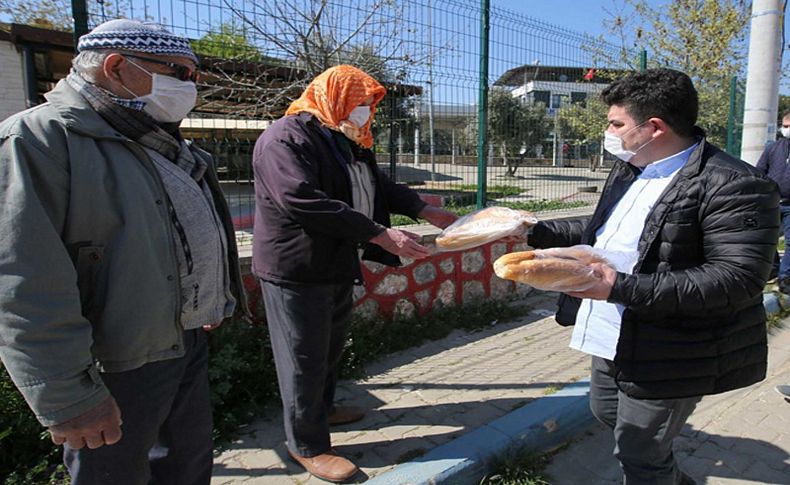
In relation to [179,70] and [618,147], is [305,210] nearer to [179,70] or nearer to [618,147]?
[179,70]

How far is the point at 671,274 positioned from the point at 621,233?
0.34 metres

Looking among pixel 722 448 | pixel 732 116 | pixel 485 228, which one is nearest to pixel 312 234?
pixel 485 228

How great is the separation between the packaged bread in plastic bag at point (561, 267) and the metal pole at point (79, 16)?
9.53 feet

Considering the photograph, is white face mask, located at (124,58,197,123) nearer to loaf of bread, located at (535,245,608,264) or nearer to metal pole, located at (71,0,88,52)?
loaf of bread, located at (535,245,608,264)

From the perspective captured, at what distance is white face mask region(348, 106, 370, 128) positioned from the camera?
2617 mm

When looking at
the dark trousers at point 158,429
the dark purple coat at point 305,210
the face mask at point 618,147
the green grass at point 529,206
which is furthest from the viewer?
the green grass at point 529,206

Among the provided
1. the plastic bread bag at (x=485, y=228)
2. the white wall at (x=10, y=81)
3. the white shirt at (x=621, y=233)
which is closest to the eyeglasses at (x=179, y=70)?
the plastic bread bag at (x=485, y=228)

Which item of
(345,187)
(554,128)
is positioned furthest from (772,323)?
(345,187)

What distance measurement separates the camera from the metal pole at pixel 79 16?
311cm

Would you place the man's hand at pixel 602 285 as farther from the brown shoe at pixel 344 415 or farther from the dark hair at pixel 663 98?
the brown shoe at pixel 344 415

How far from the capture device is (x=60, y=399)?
1388 millimetres

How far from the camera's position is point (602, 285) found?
170 centimetres

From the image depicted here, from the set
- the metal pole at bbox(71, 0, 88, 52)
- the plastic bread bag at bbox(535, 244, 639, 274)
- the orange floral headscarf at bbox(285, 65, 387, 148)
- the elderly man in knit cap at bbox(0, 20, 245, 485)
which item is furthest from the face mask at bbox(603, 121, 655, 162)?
the metal pole at bbox(71, 0, 88, 52)

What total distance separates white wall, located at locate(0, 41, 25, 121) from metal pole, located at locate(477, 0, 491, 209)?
584 cm
